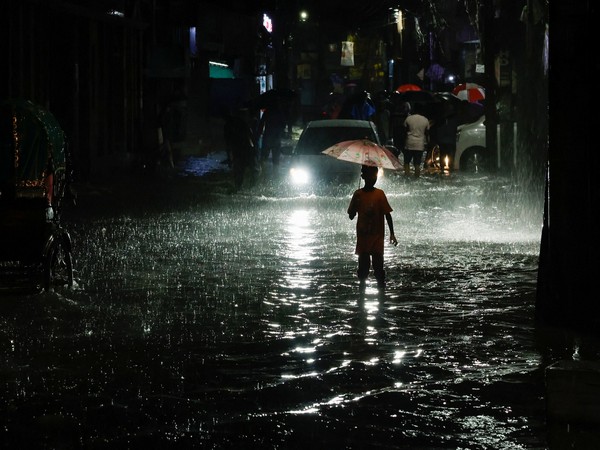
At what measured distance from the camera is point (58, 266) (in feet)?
41.4

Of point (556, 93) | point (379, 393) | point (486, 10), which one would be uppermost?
point (486, 10)

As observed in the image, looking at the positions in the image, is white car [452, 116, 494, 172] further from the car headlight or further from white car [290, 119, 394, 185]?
the car headlight

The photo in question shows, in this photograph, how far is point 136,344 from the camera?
938 cm

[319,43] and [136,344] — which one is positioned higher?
[319,43]

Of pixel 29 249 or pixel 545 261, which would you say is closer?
pixel 545 261

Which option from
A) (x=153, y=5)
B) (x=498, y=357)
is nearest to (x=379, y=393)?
(x=498, y=357)

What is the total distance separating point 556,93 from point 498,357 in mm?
2357

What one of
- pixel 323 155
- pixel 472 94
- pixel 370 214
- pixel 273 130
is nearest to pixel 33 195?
pixel 370 214

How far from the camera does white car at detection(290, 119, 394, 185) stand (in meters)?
26.2

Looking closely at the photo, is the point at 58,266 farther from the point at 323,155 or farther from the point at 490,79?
the point at 490,79

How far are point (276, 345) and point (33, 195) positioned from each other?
393 cm

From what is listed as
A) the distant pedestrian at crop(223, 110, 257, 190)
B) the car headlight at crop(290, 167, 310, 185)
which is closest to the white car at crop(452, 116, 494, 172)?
the car headlight at crop(290, 167, 310, 185)

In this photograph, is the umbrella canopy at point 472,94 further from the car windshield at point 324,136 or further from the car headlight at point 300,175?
the car headlight at point 300,175

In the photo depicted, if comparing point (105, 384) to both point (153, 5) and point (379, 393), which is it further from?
point (153, 5)
